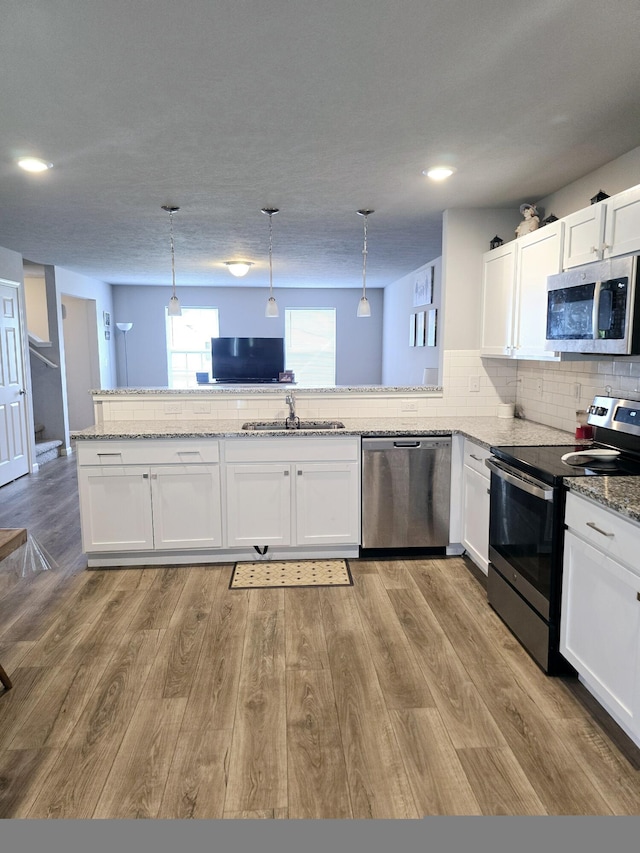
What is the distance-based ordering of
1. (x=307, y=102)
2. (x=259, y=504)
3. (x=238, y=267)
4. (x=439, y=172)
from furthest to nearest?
(x=238, y=267), (x=259, y=504), (x=439, y=172), (x=307, y=102)

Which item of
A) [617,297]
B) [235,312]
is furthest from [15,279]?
[617,297]

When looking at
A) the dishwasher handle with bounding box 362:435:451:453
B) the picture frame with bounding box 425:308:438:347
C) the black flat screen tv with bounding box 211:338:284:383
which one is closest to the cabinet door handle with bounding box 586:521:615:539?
the dishwasher handle with bounding box 362:435:451:453

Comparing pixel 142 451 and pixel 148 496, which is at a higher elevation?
pixel 142 451

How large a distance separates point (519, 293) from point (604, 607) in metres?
2.12

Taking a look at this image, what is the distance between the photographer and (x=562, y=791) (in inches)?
68.6

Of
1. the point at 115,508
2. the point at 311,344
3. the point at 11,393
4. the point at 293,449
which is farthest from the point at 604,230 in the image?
the point at 311,344

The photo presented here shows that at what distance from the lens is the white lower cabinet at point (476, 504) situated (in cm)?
319

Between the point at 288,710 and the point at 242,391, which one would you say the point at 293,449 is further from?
the point at 288,710

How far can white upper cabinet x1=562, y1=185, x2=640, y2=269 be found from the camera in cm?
237

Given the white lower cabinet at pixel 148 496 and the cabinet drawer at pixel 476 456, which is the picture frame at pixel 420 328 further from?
the white lower cabinet at pixel 148 496

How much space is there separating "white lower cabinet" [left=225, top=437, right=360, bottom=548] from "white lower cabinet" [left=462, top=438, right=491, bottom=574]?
0.68 m

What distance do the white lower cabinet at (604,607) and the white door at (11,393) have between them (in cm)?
552

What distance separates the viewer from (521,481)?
2.51m

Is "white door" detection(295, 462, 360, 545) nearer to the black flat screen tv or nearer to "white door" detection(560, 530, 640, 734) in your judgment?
"white door" detection(560, 530, 640, 734)
